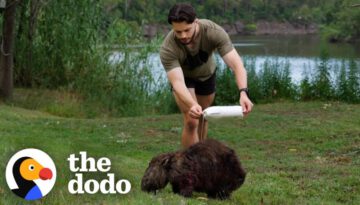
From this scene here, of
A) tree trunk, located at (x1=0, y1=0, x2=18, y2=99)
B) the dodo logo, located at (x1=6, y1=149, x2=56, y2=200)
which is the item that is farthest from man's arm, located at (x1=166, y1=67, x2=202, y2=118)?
tree trunk, located at (x1=0, y1=0, x2=18, y2=99)

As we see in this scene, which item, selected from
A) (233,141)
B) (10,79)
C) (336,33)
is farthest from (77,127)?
(336,33)

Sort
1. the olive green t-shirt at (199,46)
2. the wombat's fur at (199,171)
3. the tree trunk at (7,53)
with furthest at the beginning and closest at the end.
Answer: the tree trunk at (7,53) → the olive green t-shirt at (199,46) → the wombat's fur at (199,171)

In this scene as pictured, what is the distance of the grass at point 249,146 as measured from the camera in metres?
5.15

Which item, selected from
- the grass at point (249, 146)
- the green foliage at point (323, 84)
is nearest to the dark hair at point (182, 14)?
the grass at point (249, 146)

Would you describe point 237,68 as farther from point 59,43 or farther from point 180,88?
point 59,43

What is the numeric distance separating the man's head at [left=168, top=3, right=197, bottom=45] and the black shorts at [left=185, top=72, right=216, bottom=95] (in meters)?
0.77

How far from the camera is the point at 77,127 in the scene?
11.5 metres

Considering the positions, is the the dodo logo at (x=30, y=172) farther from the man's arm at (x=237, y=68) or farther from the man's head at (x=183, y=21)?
the man's arm at (x=237, y=68)

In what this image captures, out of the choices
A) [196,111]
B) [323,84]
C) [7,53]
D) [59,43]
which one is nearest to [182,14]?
[196,111]

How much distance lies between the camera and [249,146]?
10.2 metres

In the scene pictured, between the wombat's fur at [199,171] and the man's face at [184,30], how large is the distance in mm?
827

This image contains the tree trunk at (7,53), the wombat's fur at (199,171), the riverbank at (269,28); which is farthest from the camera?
the riverbank at (269,28)

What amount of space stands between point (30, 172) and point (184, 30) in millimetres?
2154

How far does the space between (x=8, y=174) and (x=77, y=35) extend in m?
12.2
